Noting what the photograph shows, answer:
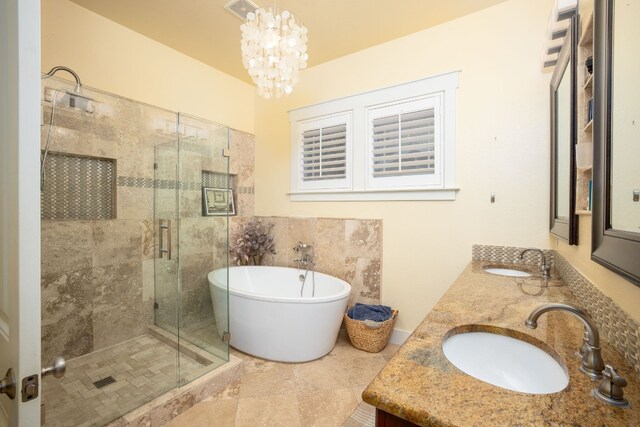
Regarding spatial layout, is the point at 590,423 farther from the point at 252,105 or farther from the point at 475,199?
the point at 252,105

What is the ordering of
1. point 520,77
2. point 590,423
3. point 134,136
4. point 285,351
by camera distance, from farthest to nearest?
point 134,136, point 285,351, point 520,77, point 590,423

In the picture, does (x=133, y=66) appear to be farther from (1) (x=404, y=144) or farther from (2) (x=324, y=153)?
(1) (x=404, y=144)

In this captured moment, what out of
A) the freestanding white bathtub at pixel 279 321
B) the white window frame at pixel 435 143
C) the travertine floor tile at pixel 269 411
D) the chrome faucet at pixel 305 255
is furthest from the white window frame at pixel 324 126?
the travertine floor tile at pixel 269 411

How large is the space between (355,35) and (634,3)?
2.25m

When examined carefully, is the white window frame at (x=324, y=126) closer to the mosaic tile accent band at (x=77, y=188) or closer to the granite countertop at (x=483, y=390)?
the mosaic tile accent band at (x=77, y=188)

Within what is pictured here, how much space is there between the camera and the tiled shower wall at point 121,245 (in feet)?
6.95

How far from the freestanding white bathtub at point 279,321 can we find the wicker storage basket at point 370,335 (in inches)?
7.2

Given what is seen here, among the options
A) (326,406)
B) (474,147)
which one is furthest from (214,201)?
(474,147)

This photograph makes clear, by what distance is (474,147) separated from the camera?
2.30 metres

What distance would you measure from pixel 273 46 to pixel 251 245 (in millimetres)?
2169

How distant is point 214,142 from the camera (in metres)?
2.64

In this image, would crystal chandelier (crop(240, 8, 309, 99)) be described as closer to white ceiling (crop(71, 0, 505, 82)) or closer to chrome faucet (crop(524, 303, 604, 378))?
white ceiling (crop(71, 0, 505, 82))

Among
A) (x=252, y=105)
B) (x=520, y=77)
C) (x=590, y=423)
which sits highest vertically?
(x=252, y=105)

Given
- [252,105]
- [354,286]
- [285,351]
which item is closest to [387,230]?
[354,286]
